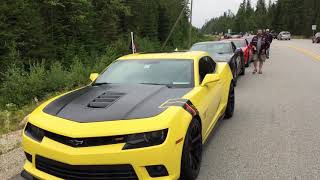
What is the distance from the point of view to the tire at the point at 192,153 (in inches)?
179

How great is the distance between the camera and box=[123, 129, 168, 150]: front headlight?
409 cm

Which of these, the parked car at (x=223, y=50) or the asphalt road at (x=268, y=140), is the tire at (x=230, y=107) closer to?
the asphalt road at (x=268, y=140)

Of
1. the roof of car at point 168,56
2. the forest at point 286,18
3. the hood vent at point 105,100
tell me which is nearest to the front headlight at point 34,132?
the hood vent at point 105,100

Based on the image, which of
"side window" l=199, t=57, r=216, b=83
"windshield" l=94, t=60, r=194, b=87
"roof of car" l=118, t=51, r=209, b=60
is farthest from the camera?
"roof of car" l=118, t=51, r=209, b=60

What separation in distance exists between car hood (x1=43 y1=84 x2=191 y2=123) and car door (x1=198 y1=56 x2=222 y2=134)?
348 millimetres

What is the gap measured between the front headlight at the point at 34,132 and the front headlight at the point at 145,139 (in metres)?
0.99

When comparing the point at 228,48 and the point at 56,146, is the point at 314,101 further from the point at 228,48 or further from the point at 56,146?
the point at 56,146

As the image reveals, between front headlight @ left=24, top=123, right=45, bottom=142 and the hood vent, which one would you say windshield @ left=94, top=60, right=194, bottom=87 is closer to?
the hood vent

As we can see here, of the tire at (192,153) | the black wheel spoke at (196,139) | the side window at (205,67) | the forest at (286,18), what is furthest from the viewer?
the forest at (286,18)

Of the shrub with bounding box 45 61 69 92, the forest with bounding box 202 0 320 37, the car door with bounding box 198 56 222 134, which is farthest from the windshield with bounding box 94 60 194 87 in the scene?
the forest with bounding box 202 0 320 37

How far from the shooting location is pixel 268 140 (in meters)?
6.75

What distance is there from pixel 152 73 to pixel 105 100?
4.26 feet

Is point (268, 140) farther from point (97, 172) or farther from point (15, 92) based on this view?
point (15, 92)

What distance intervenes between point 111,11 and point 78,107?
111 ft
